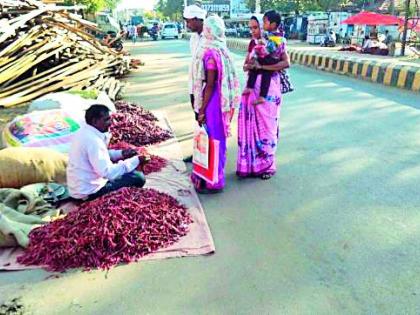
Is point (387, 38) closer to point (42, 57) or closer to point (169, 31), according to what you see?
point (42, 57)

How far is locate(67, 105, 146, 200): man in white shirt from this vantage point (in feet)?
11.4

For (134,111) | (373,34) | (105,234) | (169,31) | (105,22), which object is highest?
(105,234)

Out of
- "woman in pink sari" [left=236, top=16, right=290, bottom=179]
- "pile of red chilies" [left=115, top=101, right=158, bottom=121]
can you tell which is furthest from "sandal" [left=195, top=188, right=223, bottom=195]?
"pile of red chilies" [left=115, top=101, right=158, bottom=121]

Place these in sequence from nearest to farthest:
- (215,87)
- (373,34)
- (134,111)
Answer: (215,87) < (134,111) < (373,34)

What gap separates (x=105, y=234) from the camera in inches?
120

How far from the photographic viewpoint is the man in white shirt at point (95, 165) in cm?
347

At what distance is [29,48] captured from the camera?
893 centimetres

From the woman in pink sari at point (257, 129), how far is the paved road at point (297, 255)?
0.17 metres

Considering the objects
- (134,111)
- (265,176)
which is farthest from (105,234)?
(134,111)

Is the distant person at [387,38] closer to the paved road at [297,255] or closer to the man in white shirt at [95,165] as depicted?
the paved road at [297,255]

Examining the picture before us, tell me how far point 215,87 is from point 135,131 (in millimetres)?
2293

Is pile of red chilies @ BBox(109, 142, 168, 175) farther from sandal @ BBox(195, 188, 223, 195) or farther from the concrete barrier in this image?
the concrete barrier

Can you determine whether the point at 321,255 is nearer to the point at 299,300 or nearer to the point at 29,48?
the point at 299,300

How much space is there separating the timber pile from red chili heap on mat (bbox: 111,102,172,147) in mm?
2056
